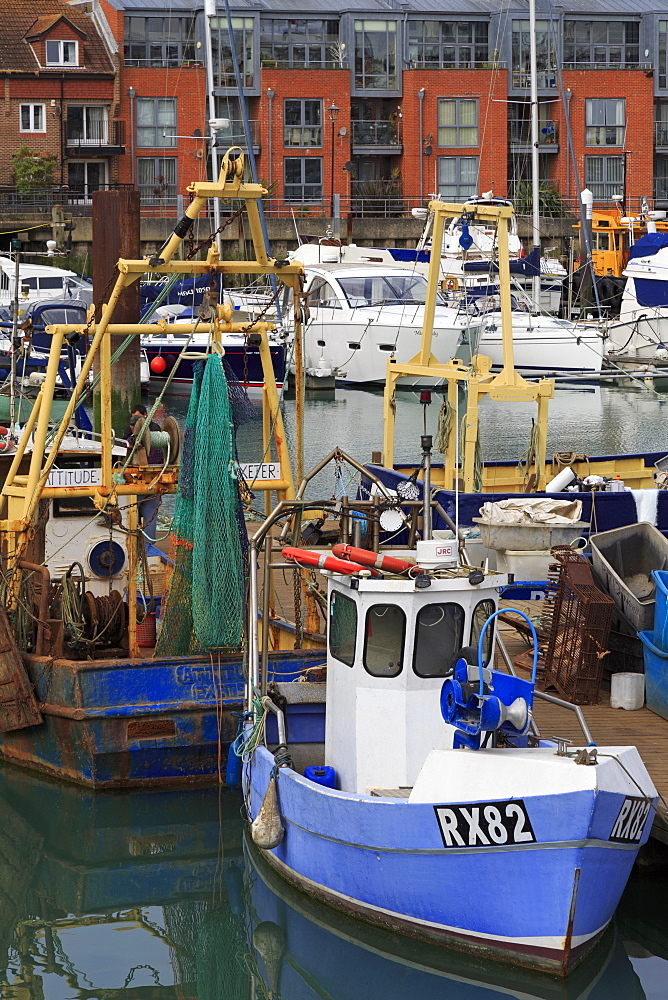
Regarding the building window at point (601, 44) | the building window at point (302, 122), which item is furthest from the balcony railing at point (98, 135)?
the building window at point (601, 44)

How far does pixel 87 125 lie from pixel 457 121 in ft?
44.4

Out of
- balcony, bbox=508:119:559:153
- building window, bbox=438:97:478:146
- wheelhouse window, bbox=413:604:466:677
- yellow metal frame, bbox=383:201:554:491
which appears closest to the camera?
wheelhouse window, bbox=413:604:466:677

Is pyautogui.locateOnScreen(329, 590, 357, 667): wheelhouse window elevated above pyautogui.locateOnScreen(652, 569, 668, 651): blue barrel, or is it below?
above

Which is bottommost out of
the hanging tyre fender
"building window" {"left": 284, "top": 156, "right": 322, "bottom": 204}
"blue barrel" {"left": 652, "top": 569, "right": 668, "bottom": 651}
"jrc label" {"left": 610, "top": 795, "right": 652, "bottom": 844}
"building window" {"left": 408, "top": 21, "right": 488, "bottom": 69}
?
"jrc label" {"left": 610, "top": 795, "right": 652, "bottom": 844}

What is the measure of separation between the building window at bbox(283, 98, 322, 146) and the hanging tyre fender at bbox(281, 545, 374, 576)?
4407 cm

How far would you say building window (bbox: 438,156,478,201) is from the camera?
169 ft

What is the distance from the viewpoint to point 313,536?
12383 mm

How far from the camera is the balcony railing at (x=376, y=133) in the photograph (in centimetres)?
5159

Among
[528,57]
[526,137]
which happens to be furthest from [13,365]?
[528,57]

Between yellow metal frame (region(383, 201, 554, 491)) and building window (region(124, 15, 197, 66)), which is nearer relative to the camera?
yellow metal frame (region(383, 201, 554, 491))

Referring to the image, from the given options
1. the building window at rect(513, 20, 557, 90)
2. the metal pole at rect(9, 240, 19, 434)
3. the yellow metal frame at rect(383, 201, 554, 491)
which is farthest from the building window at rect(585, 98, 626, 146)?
the yellow metal frame at rect(383, 201, 554, 491)

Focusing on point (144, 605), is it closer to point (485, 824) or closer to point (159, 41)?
point (485, 824)

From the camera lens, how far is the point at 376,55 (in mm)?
51094

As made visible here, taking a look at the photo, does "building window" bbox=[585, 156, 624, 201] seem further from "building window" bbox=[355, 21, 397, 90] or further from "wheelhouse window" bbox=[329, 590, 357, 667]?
"wheelhouse window" bbox=[329, 590, 357, 667]
